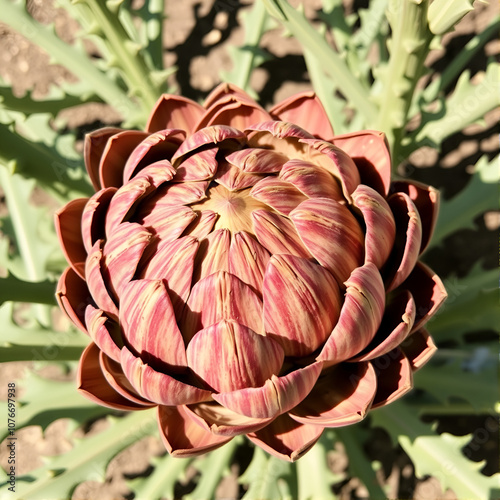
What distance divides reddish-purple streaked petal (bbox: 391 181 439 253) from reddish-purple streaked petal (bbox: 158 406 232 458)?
62 centimetres

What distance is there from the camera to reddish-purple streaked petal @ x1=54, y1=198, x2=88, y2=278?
1280 mm

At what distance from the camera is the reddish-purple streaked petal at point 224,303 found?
1.09 m

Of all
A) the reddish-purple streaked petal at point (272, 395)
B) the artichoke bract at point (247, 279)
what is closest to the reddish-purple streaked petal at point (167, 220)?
the artichoke bract at point (247, 279)

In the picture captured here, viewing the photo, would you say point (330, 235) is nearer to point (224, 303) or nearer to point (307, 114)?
point (224, 303)

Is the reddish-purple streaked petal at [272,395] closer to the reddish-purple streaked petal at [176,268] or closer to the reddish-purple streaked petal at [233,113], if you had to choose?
the reddish-purple streaked petal at [176,268]

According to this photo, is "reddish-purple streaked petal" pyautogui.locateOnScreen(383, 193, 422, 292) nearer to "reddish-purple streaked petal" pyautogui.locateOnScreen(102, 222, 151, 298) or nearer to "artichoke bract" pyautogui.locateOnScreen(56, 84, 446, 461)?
"artichoke bract" pyautogui.locateOnScreen(56, 84, 446, 461)

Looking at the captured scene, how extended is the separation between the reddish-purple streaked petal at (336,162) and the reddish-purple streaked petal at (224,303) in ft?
1.02

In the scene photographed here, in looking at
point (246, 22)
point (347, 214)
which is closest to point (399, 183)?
point (347, 214)

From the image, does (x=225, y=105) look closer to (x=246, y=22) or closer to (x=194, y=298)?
(x=194, y=298)

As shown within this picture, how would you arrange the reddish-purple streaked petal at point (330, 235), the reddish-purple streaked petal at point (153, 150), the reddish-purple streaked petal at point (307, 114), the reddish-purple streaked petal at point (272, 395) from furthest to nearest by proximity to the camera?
the reddish-purple streaked petal at point (307, 114), the reddish-purple streaked petal at point (153, 150), the reddish-purple streaked petal at point (330, 235), the reddish-purple streaked petal at point (272, 395)

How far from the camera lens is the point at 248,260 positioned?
1142 mm

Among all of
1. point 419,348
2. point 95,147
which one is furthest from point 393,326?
point 95,147

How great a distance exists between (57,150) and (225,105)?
89cm

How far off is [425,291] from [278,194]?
0.38m
